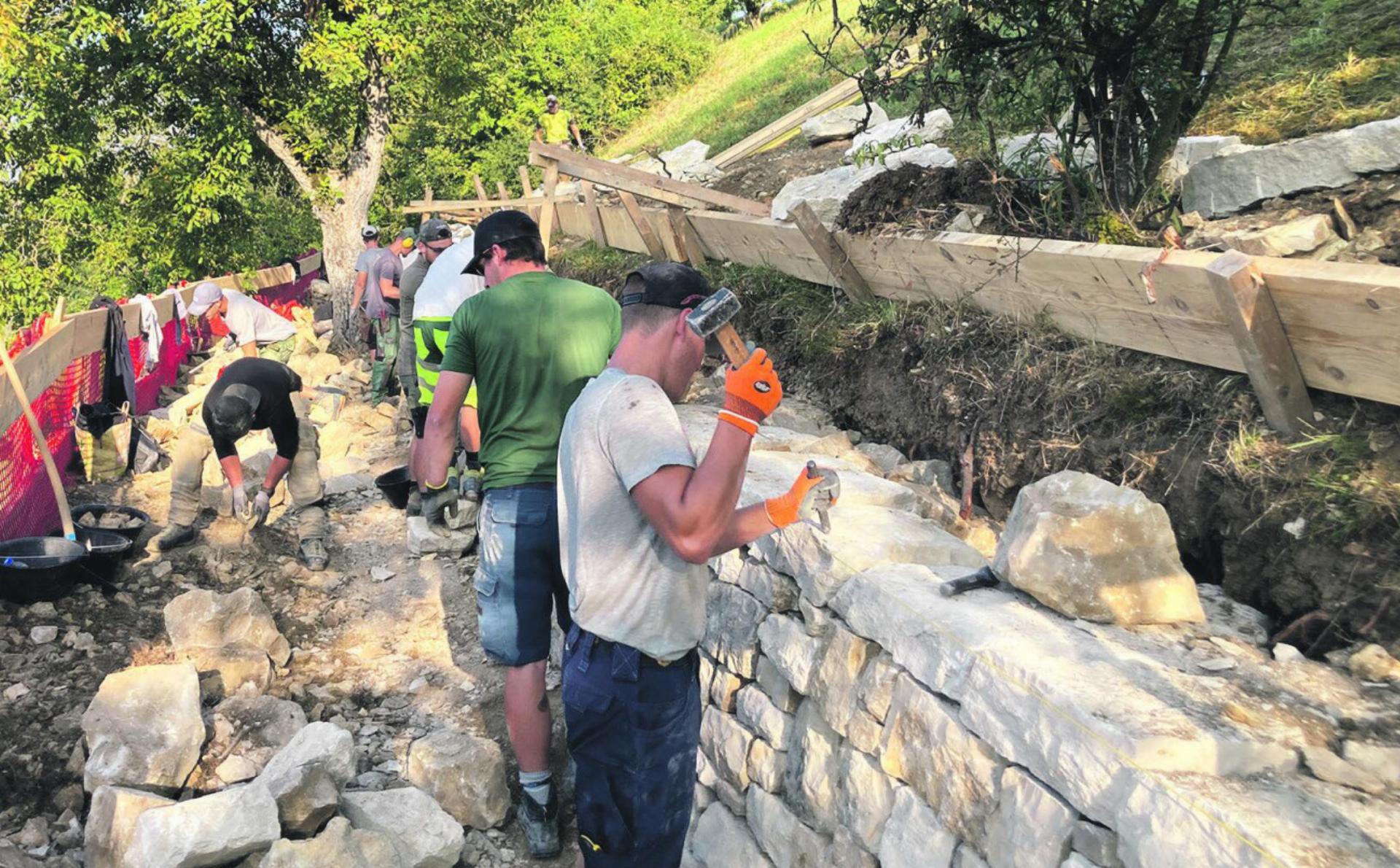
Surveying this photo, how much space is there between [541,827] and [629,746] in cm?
124

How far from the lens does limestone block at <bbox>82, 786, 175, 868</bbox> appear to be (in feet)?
9.82

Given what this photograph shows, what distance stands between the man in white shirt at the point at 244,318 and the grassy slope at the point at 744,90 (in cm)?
541

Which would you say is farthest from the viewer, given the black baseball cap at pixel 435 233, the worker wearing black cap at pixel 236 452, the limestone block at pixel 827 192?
the black baseball cap at pixel 435 233

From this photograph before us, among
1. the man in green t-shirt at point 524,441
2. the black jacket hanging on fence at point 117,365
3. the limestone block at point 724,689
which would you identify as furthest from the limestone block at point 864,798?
the black jacket hanging on fence at point 117,365

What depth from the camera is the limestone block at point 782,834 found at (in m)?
2.75

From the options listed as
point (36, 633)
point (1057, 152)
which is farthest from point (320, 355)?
point (1057, 152)

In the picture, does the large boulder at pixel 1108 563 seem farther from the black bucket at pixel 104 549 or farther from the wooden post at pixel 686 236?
the black bucket at pixel 104 549

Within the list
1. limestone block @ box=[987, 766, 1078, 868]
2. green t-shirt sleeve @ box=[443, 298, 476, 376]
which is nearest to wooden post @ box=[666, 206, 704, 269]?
green t-shirt sleeve @ box=[443, 298, 476, 376]

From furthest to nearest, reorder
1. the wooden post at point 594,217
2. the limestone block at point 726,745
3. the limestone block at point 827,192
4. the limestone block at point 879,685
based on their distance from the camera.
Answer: the wooden post at point 594,217 → the limestone block at point 827,192 → the limestone block at point 726,745 → the limestone block at point 879,685

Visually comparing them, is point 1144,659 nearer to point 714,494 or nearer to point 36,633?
point 714,494

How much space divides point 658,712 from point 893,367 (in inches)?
98.6

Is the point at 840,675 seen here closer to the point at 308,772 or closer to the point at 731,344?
the point at 731,344

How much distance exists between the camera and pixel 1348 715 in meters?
1.93

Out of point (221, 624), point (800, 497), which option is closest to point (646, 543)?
point (800, 497)
